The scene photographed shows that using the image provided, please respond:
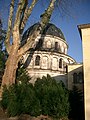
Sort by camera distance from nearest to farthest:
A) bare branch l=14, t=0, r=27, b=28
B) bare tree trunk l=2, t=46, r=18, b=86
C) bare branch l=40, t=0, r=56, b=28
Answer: bare tree trunk l=2, t=46, r=18, b=86
bare branch l=14, t=0, r=27, b=28
bare branch l=40, t=0, r=56, b=28

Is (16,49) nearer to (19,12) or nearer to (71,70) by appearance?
(19,12)

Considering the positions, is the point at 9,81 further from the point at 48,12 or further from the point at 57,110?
the point at 48,12

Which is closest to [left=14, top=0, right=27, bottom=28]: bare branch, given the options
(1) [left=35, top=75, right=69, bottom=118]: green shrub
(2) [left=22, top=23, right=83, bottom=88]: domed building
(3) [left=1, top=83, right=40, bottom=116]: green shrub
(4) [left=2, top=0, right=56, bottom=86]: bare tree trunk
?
(4) [left=2, top=0, right=56, bottom=86]: bare tree trunk

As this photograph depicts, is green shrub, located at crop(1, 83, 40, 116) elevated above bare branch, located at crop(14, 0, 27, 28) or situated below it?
below

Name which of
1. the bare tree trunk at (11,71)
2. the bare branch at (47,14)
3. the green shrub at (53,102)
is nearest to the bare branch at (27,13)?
the bare branch at (47,14)

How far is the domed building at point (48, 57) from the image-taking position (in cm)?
3669

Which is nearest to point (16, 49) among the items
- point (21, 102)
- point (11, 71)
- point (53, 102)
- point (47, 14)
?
point (11, 71)

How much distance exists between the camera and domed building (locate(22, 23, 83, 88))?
3669 cm

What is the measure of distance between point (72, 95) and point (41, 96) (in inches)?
103

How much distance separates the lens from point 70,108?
1363cm

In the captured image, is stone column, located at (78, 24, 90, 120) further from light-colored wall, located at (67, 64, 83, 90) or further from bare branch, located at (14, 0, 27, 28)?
light-colored wall, located at (67, 64, 83, 90)

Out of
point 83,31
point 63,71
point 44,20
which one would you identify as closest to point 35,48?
point 63,71

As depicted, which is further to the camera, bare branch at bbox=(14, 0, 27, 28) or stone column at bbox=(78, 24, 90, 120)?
bare branch at bbox=(14, 0, 27, 28)

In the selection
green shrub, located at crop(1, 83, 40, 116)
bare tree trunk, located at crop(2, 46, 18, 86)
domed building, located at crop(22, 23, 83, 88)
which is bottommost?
green shrub, located at crop(1, 83, 40, 116)
